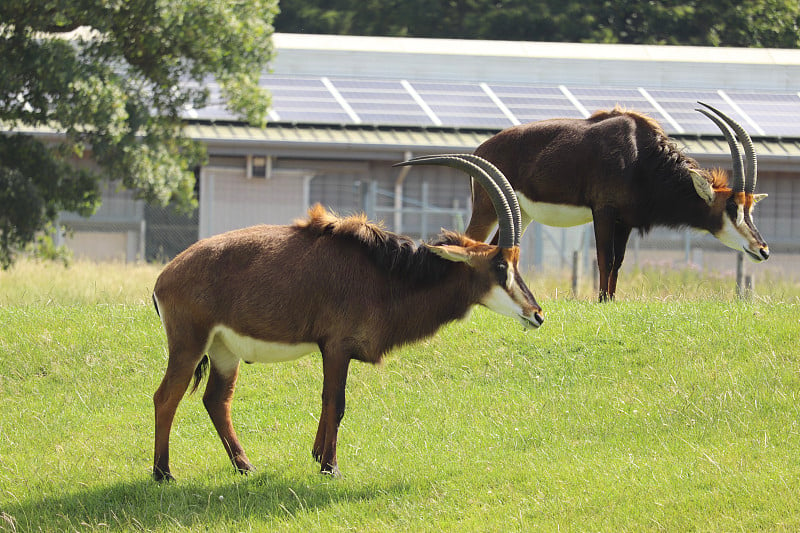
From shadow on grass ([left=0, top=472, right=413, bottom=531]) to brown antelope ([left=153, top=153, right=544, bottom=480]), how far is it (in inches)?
9.9

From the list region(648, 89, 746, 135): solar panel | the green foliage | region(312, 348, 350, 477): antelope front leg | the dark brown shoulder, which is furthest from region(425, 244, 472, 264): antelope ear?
the green foliage

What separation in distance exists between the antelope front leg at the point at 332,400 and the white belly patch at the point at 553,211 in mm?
4905

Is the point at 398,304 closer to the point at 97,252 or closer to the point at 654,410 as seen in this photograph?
the point at 654,410

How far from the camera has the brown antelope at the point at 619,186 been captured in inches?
487

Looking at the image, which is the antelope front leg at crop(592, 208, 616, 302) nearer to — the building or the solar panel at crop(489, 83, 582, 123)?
the building

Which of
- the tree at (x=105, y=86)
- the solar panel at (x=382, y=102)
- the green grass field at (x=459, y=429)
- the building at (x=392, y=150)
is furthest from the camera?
the solar panel at (x=382, y=102)

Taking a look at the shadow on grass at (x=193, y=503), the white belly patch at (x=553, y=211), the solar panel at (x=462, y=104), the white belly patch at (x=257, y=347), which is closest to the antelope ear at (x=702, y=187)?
the white belly patch at (x=553, y=211)

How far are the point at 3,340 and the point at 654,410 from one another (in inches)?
287

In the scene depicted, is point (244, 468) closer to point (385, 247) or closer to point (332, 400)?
point (332, 400)

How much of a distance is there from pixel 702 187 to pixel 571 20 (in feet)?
96.9

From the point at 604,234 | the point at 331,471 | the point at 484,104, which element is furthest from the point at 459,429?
the point at 484,104

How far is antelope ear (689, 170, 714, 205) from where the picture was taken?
12.3m

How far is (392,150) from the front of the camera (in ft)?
80.0

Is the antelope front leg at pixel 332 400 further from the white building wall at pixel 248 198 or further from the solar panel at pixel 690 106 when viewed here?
the solar panel at pixel 690 106
